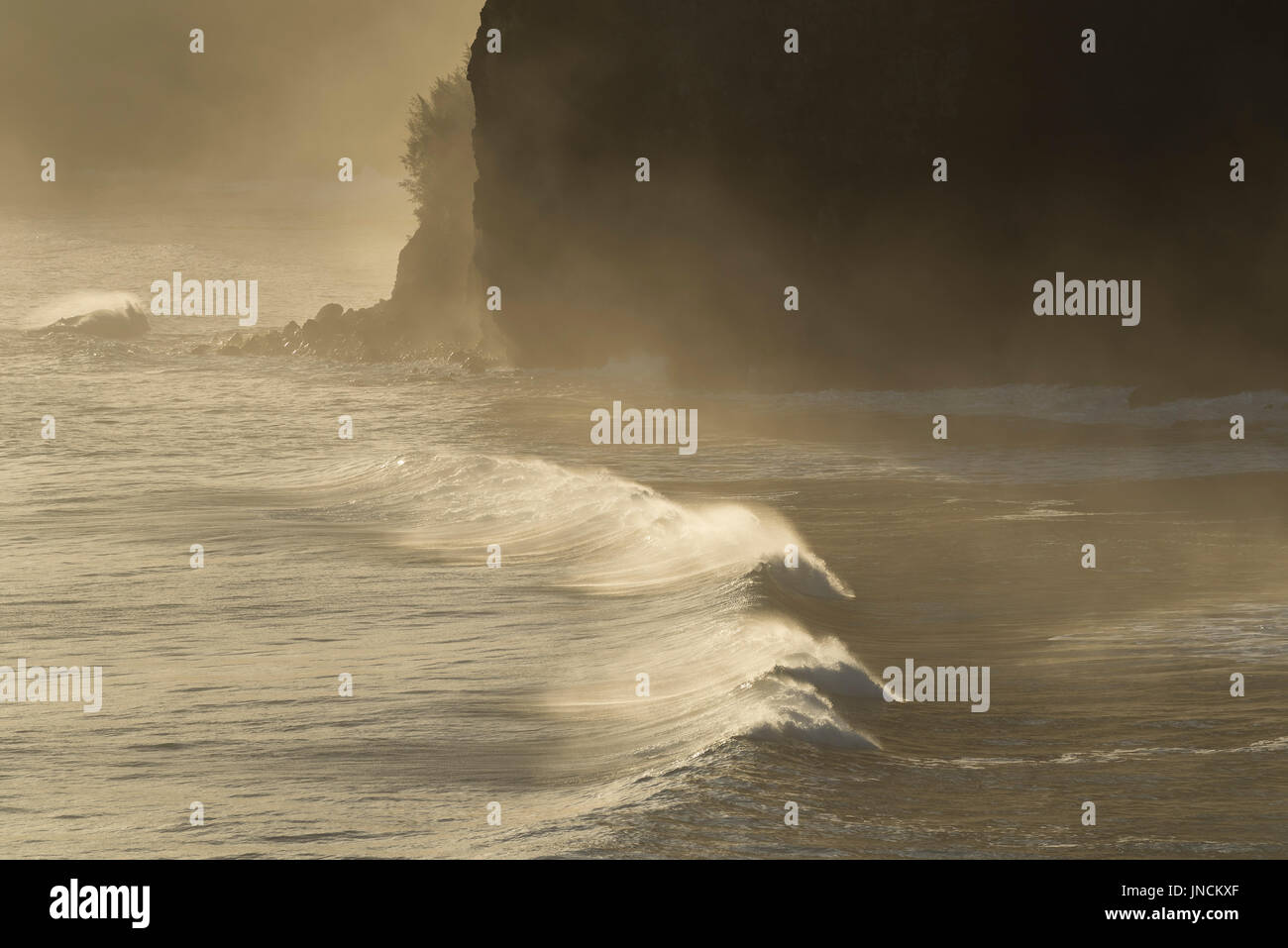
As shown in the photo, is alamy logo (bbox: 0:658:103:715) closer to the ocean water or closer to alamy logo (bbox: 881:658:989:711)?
the ocean water

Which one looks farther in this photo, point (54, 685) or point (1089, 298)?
point (1089, 298)

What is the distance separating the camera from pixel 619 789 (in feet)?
30.1

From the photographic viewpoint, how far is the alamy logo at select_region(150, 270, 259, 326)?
2744 inches

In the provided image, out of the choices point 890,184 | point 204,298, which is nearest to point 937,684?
point 890,184

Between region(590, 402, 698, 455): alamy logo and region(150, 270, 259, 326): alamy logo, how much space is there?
32780mm

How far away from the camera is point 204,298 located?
3179 inches

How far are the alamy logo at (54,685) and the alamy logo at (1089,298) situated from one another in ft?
99.1

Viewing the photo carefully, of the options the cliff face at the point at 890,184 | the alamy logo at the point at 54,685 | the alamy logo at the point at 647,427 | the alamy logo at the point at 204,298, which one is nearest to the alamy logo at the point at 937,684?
the alamy logo at the point at 54,685

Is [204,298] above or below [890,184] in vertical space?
above

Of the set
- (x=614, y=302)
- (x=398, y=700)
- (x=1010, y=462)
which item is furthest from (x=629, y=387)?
(x=398, y=700)

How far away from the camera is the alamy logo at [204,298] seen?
229 feet

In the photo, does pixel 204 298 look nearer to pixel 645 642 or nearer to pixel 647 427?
pixel 647 427

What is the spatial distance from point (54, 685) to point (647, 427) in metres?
22.8
